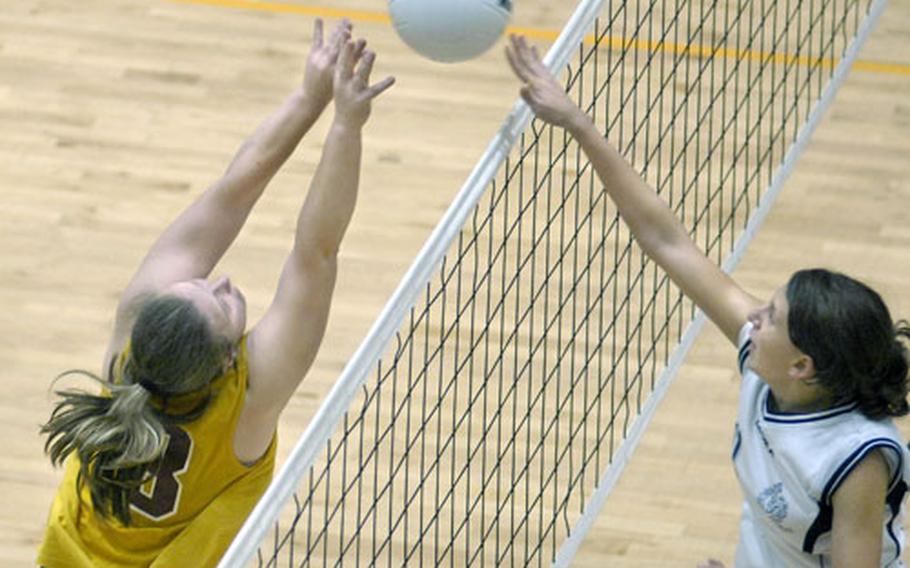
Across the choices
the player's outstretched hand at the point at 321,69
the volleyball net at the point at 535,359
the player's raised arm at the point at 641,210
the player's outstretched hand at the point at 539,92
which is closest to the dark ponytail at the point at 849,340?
the player's raised arm at the point at 641,210

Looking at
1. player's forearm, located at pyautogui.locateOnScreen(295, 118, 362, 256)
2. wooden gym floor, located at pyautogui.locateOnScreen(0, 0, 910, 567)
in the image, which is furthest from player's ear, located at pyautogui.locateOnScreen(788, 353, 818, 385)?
wooden gym floor, located at pyautogui.locateOnScreen(0, 0, 910, 567)

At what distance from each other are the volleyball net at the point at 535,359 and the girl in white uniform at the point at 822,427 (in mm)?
754

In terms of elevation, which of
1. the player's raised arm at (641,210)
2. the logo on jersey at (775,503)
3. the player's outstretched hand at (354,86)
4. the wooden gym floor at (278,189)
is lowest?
the wooden gym floor at (278,189)

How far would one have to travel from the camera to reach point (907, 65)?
8.31 metres

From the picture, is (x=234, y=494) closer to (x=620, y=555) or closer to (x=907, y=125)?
(x=620, y=555)

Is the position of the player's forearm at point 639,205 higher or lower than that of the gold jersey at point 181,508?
higher

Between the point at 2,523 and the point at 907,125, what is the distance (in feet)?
12.8

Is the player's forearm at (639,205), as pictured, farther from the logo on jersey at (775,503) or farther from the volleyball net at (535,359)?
the logo on jersey at (775,503)

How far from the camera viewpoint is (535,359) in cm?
659

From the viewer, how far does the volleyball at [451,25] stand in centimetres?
422

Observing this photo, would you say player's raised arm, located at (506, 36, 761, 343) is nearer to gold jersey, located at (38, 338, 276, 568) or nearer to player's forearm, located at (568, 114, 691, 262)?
player's forearm, located at (568, 114, 691, 262)

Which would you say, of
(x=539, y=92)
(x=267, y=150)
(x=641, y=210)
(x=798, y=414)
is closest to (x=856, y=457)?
(x=798, y=414)

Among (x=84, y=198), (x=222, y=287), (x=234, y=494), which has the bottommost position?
(x=84, y=198)

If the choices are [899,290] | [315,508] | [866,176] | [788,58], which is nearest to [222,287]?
[315,508]
